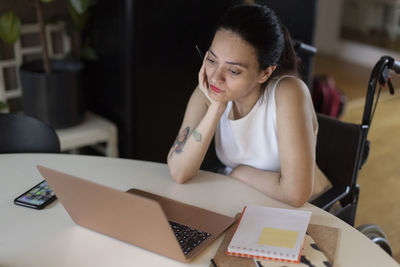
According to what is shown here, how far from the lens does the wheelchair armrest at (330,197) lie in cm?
168

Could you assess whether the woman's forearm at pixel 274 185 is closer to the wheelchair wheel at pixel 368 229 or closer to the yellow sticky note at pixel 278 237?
the yellow sticky note at pixel 278 237

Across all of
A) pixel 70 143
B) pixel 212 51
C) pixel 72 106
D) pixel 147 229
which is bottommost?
pixel 70 143

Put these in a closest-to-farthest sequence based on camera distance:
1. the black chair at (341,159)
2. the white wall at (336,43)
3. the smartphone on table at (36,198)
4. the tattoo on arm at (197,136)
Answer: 1. the smartphone on table at (36,198)
2. the tattoo on arm at (197,136)
3. the black chair at (341,159)
4. the white wall at (336,43)

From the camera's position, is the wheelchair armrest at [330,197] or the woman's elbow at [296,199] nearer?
the woman's elbow at [296,199]

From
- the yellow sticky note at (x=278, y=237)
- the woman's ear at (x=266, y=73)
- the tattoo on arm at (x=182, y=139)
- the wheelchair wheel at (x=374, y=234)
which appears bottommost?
the wheelchair wheel at (x=374, y=234)

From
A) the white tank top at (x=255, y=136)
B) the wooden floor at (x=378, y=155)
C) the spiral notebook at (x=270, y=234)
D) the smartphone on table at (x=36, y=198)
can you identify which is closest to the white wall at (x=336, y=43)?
the wooden floor at (x=378, y=155)

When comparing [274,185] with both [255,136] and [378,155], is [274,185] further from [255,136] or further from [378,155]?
[378,155]

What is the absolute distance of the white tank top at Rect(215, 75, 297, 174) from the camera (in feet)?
5.53

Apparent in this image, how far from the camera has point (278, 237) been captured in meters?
1.25

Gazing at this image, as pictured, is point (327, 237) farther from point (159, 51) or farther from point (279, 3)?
point (279, 3)

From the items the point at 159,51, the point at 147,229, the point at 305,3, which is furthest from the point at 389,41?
the point at 147,229

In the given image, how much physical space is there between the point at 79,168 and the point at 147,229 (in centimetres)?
53

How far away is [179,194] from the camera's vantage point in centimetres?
147

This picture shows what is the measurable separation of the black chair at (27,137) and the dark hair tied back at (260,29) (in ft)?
2.24
